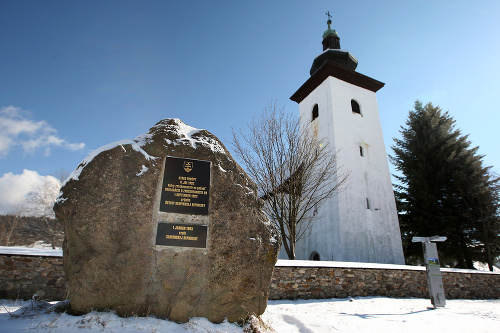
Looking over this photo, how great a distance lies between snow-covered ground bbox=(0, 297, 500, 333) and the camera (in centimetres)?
325

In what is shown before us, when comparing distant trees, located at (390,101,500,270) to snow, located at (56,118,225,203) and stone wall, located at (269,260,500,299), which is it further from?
snow, located at (56,118,225,203)

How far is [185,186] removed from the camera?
13.8ft

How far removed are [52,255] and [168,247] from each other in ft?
14.5

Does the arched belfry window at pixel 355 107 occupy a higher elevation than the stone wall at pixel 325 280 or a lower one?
higher

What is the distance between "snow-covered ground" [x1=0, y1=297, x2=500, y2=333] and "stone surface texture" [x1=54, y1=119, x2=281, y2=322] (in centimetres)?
19

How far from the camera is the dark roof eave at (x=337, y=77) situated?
65.1ft

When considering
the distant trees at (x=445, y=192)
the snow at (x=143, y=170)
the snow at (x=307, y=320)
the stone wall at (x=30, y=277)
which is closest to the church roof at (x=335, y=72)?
the distant trees at (x=445, y=192)

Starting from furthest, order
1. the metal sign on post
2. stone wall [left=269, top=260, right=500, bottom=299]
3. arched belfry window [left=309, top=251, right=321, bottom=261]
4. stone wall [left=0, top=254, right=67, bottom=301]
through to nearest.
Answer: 1. arched belfry window [left=309, top=251, right=321, bottom=261]
2. stone wall [left=269, top=260, right=500, bottom=299]
3. the metal sign on post
4. stone wall [left=0, top=254, right=67, bottom=301]

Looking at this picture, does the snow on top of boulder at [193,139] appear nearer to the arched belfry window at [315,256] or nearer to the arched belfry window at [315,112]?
the arched belfry window at [315,256]

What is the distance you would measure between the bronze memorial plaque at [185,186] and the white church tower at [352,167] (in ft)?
41.3

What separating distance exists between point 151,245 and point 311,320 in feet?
9.10

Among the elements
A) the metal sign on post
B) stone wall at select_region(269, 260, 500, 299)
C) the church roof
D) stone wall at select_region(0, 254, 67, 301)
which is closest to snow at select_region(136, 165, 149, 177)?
stone wall at select_region(0, 254, 67, 301)

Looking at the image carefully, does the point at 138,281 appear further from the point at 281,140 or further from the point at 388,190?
the point at 388,190

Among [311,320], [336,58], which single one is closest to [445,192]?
[336,58]
